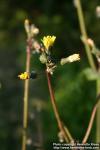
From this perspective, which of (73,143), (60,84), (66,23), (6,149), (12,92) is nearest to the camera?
(73,143)

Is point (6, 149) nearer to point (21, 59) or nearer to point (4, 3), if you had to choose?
point (21, 59)

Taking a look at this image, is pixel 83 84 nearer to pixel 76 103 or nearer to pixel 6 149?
pixel 76 103

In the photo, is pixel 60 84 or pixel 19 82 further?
pixel 19 82

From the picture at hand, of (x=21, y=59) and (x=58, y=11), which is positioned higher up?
(x=58, y=11)

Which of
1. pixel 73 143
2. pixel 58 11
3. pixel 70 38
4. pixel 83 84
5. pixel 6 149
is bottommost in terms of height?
pixel 73 143

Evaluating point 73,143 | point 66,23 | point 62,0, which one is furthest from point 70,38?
point 73,143

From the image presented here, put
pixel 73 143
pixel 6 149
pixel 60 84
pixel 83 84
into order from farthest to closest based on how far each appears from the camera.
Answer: pixel 60 84, pixel 6 149, pixel 83 84, pixel 73 143

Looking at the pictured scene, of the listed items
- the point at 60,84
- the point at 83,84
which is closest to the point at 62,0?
the point at 60,84
